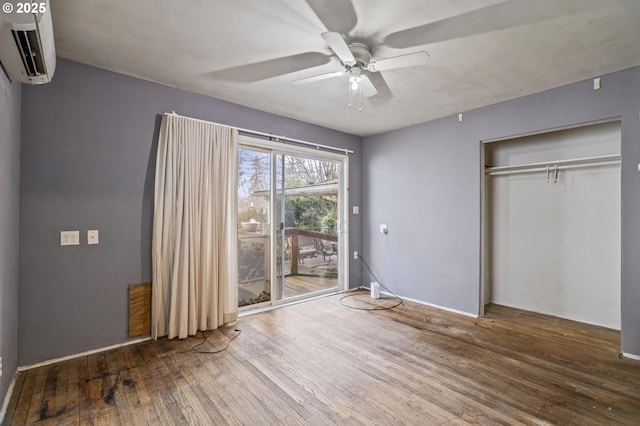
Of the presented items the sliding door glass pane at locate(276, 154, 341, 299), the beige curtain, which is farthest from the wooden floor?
the sliding door glass pane at locate(276, 154, 341, 299)

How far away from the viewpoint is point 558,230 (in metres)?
3.80

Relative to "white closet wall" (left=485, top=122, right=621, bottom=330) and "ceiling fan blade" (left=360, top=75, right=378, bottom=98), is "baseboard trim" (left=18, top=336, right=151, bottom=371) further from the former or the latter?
"white closet wall" (left=485, top=122, right=621, bottom=330)

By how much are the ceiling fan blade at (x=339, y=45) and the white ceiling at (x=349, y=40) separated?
205mm

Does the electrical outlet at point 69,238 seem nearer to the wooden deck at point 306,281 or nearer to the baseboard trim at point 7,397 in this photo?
the baseboard trim at point 7,397

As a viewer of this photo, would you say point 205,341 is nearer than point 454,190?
Yes

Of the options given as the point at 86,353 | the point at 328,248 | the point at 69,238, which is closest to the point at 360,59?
the point at 69,238

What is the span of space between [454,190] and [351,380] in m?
2.85

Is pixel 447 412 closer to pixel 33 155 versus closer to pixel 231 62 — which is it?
pixel 231 62

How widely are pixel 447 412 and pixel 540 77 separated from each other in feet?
10.4

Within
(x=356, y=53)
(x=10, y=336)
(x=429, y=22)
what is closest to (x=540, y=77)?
(x=429, y=22)

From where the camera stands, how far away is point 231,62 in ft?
8.84

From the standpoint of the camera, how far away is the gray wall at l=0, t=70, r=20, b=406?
77.4 inches

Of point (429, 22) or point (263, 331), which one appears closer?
point (429, 22)

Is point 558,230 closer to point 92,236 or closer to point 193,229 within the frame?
point 193,229
